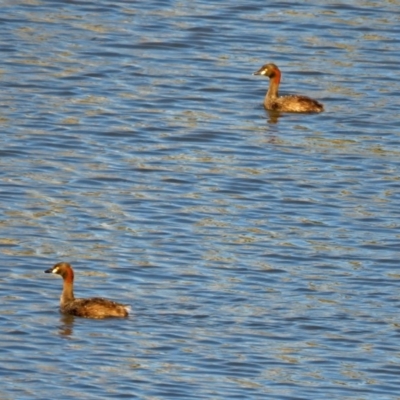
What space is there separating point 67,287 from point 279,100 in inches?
329

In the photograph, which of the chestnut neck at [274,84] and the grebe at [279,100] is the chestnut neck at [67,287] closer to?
the grebe at [279,100]

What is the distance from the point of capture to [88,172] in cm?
2119

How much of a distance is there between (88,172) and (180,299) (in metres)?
4.49

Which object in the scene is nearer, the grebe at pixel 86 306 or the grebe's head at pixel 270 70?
the grebe at pixel 86 306

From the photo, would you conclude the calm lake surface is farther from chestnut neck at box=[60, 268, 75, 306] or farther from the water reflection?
chestnut neck at box=[60, 268, 75, 306]

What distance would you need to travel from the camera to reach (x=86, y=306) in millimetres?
16484

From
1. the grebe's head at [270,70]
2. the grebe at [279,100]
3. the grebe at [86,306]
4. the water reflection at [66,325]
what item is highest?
the grebe's head at [270,70]

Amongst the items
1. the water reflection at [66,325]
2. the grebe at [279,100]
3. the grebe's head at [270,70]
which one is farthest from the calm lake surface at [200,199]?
the grebe's head at [270,70]

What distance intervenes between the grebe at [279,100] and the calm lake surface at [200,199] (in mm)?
186

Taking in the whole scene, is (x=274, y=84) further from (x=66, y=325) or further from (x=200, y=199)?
(x=66, y=325)

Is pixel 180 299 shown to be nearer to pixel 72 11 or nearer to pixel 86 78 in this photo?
pixel 86 78

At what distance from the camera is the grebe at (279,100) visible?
24.2 meters

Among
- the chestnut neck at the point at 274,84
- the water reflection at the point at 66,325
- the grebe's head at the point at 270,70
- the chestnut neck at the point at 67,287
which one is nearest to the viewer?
the water reflection at the point at 66,325

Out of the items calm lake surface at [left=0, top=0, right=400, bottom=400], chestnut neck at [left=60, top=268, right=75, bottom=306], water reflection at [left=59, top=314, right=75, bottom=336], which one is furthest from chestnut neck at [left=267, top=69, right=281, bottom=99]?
water reflection at [left=59, top=314, right=75, bottom=336]
